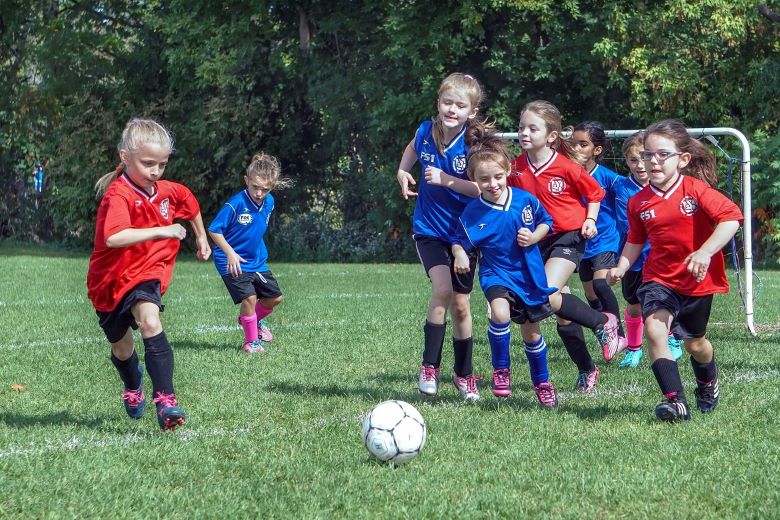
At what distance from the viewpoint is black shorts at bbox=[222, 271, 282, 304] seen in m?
8.93

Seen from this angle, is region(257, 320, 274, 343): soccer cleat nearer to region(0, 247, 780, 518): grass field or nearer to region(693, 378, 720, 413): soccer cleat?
region(0, 247, 780, 518): grass field

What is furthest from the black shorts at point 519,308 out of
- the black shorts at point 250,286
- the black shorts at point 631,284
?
the black shorts at point 250,286

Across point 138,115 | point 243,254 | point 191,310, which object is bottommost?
point 191,310

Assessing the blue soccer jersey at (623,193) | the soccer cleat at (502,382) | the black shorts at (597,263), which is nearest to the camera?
the soccer cleat at (502,382)

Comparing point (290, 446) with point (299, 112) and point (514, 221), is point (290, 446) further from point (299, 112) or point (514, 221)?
point (299, 112)

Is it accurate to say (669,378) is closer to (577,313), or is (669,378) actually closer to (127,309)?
(577,313)

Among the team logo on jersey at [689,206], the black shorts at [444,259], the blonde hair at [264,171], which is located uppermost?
the blonde hair at [264,171]

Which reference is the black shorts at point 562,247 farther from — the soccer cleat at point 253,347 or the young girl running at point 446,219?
the soccer cleat at point 253,347

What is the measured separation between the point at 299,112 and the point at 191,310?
53.4ft

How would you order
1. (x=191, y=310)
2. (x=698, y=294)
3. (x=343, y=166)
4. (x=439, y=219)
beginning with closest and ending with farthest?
(x=698, y=294)
(x=439, y=219)
(x=191, y=310)
(x=343, y=166)

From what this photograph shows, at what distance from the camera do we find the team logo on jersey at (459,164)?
6375 millimetres

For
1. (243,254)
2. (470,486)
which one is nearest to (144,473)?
(470,486)

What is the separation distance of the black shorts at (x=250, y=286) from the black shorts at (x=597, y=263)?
2.61 meters

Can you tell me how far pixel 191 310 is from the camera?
11.6 metres
